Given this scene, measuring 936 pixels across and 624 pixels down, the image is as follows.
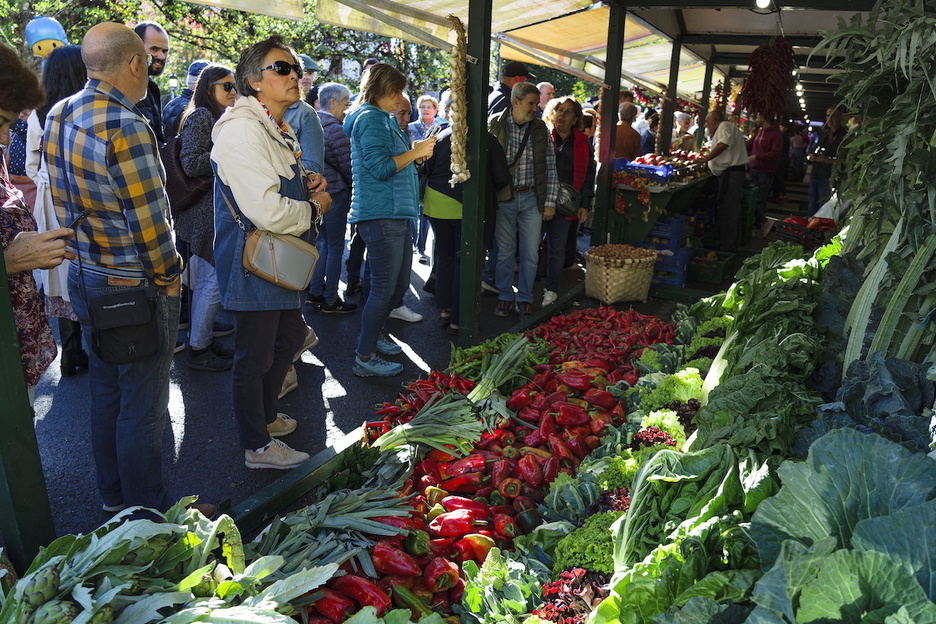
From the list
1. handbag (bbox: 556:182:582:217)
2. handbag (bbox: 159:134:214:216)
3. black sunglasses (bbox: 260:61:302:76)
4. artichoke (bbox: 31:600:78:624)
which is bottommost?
artichoke (bbox: 31:600:78:624)

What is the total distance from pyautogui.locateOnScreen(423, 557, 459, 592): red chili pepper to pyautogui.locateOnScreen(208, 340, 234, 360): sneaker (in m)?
3.06

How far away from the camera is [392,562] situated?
8.38 ft

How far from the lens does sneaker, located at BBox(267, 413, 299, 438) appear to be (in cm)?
408

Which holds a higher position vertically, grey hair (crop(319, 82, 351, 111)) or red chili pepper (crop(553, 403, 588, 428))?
grey hair (crop(319, 82, 351, 111))

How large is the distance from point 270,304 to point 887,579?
8.89ft

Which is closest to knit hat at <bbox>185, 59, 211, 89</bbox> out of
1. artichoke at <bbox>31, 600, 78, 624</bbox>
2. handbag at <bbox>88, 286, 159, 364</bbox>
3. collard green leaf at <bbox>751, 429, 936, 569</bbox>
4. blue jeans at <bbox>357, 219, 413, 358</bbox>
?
blue jeans at <bbox>357, 219, 413, 358</bbox>

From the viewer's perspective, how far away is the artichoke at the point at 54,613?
1757 millimetres

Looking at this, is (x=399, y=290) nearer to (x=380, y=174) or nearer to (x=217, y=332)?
(x=380, y=174)

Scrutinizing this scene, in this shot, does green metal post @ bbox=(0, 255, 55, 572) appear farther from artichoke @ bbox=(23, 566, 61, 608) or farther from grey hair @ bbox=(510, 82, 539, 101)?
grey hair @ bbox=(510, 82, 539, 101)

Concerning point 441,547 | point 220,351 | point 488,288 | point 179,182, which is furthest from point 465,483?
point 488,288

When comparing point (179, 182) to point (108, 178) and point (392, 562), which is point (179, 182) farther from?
point (392, 562)

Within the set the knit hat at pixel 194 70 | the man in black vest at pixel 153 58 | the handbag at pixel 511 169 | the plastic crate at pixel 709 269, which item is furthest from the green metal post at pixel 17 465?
the plastic crate at pixel 709 269

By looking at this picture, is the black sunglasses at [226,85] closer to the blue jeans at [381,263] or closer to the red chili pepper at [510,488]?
Answer: the blue jeans at [381,263]

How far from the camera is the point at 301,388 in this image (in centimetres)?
479
